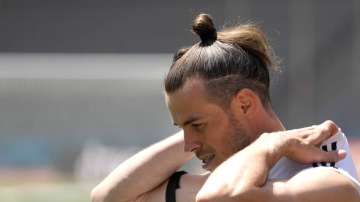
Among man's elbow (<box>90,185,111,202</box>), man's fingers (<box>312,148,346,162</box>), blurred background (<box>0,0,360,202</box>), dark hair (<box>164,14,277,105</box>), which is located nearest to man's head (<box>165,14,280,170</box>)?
dark hair (<box>164,14,277,105</box>)

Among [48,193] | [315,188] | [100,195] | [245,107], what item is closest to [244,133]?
[245,107]

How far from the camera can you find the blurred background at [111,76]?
5715 mm

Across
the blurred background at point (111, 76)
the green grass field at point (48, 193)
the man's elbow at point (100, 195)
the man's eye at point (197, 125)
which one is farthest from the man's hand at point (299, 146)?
the green grass field at point (48, 193)

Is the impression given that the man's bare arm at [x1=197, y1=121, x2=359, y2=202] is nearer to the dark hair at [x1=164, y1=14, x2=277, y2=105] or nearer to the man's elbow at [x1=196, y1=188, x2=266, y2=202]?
the man's elbow at [x1=196, y1=188, x2=266, y2=202]

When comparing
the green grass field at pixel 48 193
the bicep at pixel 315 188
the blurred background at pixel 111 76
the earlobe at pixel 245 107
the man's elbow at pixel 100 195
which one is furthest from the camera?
the blurred background at pixel 111 76

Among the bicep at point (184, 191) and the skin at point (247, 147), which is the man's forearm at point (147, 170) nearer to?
the bicep at point (184, 191)

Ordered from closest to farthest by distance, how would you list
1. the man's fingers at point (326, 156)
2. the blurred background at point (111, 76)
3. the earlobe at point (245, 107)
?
the man's fingers at point (326, 156), the earlobe at point (245, 107), the blurred background at point (111, 76)

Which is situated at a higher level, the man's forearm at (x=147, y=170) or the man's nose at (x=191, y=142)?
the man's nose at (x=191, y=142)

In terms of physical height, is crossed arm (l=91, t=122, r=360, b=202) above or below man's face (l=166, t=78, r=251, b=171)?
below

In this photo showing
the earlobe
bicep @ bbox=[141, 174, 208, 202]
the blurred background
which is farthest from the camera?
the blurred background

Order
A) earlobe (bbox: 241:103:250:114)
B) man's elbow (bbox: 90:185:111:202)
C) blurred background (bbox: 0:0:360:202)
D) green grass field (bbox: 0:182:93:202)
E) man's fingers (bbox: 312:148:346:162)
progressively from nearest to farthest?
1. man's fingers (bbox: 312:148:346:162)
2. earlobe (bbox: 241:103:250:114)
3. man's elbow (bbox: 90:185:111:202)
4. green grass field (bbox: 0:182:93:202)
5. blurred background (bbox: 0:0:360:202)

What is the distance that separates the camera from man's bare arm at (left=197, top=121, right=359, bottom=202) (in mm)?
1945

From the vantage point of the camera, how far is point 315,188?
1.93m

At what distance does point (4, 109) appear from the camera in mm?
5773
